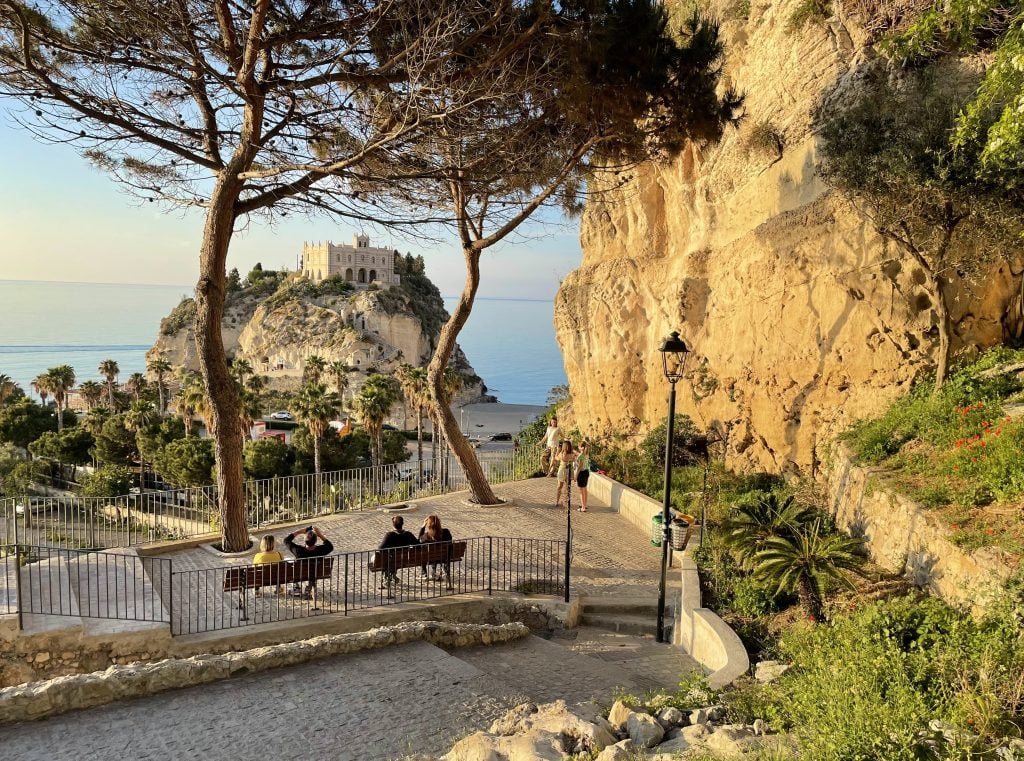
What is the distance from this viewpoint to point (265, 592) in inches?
351

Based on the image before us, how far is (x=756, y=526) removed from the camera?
9016mm

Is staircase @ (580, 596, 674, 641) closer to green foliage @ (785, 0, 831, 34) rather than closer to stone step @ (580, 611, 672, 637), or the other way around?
stone step @ (580, 611, 672, 637)

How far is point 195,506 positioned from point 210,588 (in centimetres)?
422

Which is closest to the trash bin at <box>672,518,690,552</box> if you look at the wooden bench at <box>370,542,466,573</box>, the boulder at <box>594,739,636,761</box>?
the wooden bench at <box>370,542,466,573</box>

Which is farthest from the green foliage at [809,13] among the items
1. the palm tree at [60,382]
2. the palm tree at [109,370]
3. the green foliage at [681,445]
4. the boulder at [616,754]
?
the palm tree at [109,370]

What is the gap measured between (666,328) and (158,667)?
13.7m

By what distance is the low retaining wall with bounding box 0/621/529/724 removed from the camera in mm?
5984

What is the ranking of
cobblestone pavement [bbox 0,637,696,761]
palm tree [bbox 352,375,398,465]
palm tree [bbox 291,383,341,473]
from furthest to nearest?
palm tree [bbox 291,383,341,473], palm tree [bbox 352,375,398,465], cobblestone pavement [bbox 0,637,696,761]

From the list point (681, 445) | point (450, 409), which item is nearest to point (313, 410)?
→ point (450, 409)

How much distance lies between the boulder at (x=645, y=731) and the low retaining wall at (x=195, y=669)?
11.1ft

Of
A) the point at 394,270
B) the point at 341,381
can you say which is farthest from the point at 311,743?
the point at 394,270

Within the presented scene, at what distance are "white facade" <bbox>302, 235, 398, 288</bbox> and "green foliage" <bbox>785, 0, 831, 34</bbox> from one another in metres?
109

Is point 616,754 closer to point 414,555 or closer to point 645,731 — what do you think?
point 645,731

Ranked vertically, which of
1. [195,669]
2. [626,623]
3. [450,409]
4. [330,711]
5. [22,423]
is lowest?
[22,423]
